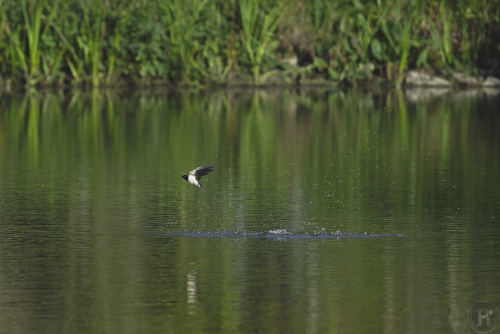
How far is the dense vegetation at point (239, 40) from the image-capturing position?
98.4ft

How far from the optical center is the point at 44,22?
101ft

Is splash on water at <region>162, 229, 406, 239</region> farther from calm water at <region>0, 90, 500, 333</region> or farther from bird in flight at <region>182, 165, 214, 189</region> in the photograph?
bird in flight at <region>182, 165, 214, 189</region>

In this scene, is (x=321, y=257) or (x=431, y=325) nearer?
(x=431, y=325)

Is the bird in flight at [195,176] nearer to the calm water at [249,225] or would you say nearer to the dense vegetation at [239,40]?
the calm water at [249,225]

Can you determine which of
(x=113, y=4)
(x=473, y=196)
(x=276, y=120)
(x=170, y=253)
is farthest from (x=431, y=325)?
(x=113, y=4)

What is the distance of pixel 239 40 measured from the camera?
3116cm

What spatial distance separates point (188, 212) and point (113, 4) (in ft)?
63.6

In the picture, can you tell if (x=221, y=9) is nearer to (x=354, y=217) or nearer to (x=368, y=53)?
(x=368, y=53)

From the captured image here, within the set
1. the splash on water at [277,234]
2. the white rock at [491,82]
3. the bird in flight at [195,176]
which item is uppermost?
the bird in flight at [195,176]

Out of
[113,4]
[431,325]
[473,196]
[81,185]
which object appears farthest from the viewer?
[113,4]

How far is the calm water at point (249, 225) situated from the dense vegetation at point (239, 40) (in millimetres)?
→ 8457

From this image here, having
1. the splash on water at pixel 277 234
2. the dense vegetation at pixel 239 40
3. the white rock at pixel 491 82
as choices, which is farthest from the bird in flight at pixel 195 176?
the white rock at pixel 491 82

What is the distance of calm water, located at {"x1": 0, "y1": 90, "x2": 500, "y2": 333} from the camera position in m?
7.76

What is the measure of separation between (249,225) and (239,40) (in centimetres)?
2042
